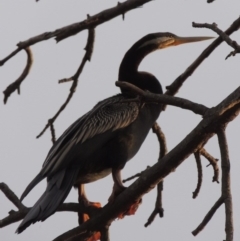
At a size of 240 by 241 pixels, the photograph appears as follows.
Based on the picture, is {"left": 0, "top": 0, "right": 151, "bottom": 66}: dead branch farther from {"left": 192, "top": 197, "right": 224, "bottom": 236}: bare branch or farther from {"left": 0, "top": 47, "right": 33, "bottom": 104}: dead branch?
{"left": 192, "top": 197, "right": 224, "bottom": 236}: bare branch

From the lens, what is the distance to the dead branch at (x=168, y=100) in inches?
129

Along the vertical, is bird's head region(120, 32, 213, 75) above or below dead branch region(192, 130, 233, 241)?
above

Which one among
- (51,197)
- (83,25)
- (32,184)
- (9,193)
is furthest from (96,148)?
(83,25)

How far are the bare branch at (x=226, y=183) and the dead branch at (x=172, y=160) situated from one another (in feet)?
0.23

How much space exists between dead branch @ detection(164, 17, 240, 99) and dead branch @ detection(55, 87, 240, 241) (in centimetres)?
65

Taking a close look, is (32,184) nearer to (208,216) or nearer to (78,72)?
(78,72)

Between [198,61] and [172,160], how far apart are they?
0.86m

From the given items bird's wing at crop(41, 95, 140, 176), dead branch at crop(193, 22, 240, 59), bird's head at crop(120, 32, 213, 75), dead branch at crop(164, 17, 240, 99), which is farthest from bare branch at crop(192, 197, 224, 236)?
bird's head at crop(120, 32, 213, 75)

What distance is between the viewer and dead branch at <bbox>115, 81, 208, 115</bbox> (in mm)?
3270

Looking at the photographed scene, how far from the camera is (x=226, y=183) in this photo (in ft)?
10.0

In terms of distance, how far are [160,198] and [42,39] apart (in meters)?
1.54

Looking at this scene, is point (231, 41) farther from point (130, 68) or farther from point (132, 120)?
point (130, 68)

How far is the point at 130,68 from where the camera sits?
582 centimetres

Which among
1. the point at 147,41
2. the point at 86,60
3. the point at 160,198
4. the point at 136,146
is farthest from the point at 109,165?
the point at 147,41
